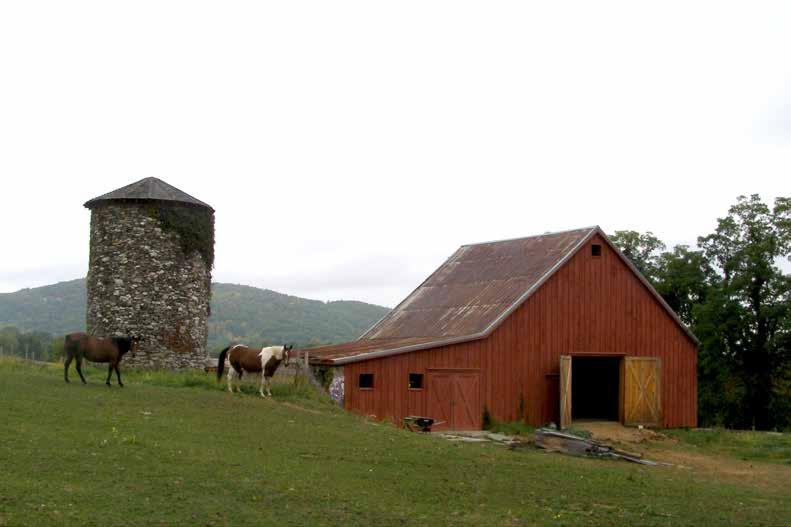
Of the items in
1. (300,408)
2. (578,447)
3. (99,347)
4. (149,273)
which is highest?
(149,273)

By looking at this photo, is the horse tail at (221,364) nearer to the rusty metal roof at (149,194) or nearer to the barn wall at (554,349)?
the barn wall at (554,349)

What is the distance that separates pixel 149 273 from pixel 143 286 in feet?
1.57

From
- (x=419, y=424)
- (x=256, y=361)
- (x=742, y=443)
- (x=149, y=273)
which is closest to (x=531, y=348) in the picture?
(x=419, y=424)

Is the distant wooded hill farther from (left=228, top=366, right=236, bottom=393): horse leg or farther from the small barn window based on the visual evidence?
(left=228, top=366, right=236, bottom=393): horse leg

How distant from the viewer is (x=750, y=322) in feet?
150

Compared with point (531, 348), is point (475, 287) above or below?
above

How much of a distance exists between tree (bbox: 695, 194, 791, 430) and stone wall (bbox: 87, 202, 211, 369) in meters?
26.6

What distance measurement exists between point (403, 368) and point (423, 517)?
646 inches

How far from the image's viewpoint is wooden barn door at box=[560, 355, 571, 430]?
3034cm

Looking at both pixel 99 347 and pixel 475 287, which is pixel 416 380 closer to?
pixel 475 287

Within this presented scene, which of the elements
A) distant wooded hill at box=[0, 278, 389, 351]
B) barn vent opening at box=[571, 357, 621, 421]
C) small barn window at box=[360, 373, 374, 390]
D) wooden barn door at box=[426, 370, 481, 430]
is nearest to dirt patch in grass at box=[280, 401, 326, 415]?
small barn window at box=[360, 373, 374, 390]

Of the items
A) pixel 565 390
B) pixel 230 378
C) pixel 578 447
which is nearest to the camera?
pixel 578 447

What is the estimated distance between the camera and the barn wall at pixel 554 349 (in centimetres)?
2869

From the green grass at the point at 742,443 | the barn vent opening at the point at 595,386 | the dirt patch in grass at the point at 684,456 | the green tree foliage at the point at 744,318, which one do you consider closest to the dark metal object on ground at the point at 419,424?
the dirt patch in grass at the point at 684,456
